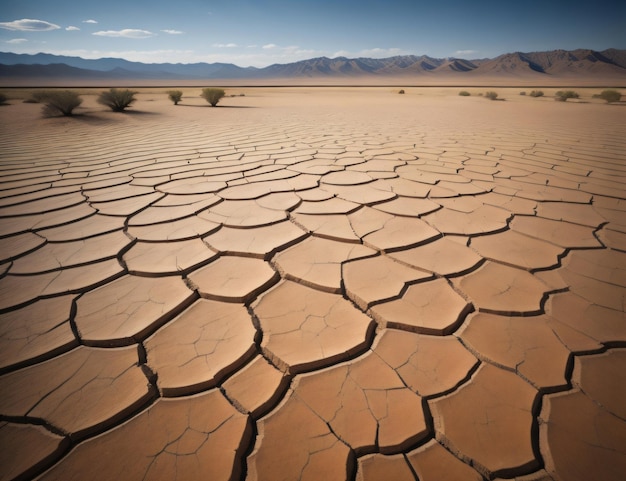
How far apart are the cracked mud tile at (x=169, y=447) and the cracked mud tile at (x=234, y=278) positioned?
1.49 feet

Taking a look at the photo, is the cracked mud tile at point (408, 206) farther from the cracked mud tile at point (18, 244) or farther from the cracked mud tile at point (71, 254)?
the cracked mud tile at point (18, 244)

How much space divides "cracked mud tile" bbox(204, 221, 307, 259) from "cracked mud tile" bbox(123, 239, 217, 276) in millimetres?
81

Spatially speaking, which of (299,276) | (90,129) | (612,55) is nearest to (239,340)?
(299,276)

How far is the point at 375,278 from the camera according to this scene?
1291mm

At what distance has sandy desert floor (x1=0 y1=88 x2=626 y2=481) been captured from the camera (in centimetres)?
69

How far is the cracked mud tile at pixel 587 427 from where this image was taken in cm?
66

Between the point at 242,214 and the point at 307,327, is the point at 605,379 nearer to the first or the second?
the point at 307,327

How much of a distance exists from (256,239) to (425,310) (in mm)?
936

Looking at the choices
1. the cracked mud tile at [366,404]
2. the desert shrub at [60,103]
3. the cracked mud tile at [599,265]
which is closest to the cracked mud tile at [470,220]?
the cracked mud tile at [599,265]

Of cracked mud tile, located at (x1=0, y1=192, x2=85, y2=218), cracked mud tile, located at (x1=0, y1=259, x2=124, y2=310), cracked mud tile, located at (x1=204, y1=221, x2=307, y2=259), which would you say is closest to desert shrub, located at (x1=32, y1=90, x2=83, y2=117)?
cracked mud tile, located at (x1=0, y1=192, x2=85, y2=218)

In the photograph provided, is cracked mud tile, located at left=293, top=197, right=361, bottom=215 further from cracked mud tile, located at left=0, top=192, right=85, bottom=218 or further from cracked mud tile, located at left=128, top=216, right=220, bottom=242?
cracked mud tile, located at left=0, top=192, right=85, bottom=218

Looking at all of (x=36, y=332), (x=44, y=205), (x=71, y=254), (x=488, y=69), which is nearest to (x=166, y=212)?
(x=71, y=254)

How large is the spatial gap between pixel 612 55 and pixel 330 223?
129 m

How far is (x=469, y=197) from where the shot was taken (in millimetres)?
2174
